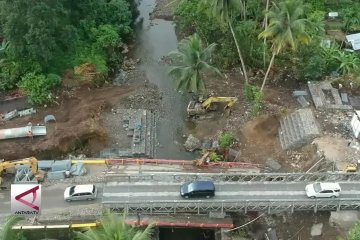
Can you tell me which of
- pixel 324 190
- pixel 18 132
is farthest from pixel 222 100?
pixel 18 132

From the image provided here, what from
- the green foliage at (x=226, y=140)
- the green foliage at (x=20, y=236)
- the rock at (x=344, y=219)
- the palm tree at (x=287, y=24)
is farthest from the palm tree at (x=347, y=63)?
the green foliage at (x=20, y=236)

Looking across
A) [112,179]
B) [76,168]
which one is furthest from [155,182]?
[76,168]

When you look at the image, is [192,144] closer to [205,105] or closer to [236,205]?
[205,105]

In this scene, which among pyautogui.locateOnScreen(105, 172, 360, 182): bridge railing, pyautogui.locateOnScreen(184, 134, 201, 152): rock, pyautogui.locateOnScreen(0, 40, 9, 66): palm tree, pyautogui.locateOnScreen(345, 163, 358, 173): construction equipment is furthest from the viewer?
pyautogui.locateOnScreen(0, 40, 9, 66): palm tree

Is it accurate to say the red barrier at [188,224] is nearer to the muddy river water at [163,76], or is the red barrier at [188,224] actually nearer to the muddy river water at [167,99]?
the muddy river water at [167,99]

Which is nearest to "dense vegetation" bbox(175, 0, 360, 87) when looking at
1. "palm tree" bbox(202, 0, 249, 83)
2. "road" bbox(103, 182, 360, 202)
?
"palm tree" bbox(202, 0, 249, 83)

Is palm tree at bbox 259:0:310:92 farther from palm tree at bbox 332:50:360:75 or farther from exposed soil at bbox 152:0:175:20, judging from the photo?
exposed soil at bbox 152:0:175:20
